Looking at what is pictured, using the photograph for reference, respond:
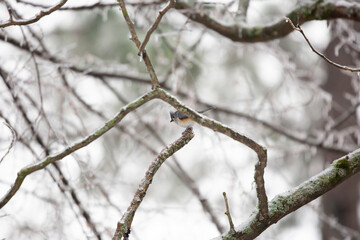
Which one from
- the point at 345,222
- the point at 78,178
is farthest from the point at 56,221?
the point at 345,222

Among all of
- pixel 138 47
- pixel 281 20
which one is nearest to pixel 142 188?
pixel 138 47

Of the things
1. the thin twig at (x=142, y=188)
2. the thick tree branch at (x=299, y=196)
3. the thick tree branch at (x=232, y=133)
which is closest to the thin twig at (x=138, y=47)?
the thick tree branch at (x=232, y=133)

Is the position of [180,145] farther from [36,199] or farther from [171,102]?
[36,199]

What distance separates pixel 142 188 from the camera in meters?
1.47

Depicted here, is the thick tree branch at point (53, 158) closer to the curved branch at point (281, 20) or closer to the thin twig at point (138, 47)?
the thin twig at point (138, 47)

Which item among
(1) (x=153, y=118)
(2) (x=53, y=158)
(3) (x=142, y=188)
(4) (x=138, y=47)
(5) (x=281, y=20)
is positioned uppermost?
(1) (x=153, y=118)

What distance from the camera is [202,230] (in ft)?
10.7

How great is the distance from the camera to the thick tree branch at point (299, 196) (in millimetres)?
1515

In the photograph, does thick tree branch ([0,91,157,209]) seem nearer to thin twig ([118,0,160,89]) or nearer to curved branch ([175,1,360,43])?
thin twig ([118,0,160,89])

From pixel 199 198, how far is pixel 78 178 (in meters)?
1.09

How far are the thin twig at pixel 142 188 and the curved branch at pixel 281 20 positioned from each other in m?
0.91

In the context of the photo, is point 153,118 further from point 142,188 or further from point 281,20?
point 142,188

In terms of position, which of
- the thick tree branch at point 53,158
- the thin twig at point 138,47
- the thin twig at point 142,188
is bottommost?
the thin twig at point 142,188

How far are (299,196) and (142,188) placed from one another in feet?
1.89
